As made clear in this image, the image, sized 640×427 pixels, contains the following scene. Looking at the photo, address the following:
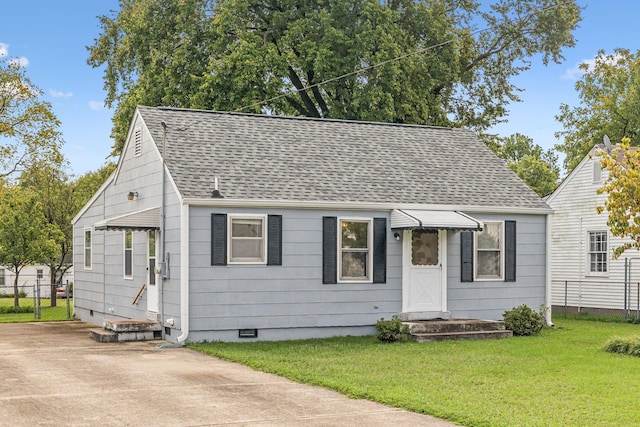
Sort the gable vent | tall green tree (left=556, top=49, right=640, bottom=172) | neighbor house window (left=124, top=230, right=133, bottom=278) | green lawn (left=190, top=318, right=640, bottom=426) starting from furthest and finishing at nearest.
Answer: tall green tree (left=556, top=49, right=640, bottom=172)
neighbor house window (left=124, top=230, right=133, bottom=278)
the gable vent
green lawn (left=190, top=318, right=640, bottom=426)

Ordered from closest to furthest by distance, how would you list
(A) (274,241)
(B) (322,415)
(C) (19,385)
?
1. (B) (322,415)
2. (C) (19,385)
3. (A) (274,241)

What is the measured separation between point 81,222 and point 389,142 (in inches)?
374

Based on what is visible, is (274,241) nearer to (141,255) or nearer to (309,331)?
(309,331)

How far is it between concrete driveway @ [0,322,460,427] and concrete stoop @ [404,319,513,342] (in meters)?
4.76

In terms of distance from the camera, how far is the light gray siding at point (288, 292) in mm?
16719

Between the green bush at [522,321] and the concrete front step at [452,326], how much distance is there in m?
0.26

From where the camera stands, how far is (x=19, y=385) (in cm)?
1159

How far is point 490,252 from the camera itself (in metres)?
19.7

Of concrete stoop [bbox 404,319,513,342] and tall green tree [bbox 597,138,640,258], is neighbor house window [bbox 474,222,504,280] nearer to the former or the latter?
concrete stoop [bbox 404,319,513,342]

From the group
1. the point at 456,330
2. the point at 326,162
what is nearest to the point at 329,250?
the point at 326,162

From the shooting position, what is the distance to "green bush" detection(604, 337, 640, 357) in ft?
49.5

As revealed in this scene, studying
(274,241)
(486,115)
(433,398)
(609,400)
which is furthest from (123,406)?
(486,115)

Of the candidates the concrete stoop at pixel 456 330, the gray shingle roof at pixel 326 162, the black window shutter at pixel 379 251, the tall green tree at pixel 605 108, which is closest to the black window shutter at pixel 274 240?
the gray shingle roof at pixel 326 162

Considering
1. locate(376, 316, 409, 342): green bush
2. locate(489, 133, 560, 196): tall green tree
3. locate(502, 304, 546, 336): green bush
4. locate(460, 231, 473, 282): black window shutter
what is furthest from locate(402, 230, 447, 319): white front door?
locate(489, 133, 560, 196): tall green tree
